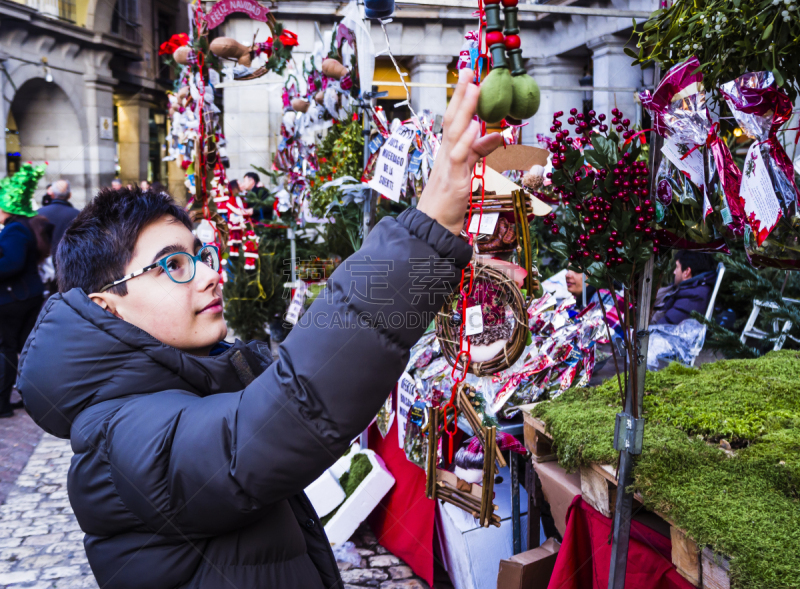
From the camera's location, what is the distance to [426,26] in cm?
1226

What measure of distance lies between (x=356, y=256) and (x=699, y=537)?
1131mm

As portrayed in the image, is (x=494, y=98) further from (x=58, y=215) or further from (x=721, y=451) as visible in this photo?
(x=58, y=215)

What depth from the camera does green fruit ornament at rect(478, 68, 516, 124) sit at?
2.64 ft

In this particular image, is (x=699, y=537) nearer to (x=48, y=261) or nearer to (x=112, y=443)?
(x=112, y=443)

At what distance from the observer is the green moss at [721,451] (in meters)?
1.37

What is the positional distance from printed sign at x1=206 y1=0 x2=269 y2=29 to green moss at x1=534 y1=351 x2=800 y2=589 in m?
4.04

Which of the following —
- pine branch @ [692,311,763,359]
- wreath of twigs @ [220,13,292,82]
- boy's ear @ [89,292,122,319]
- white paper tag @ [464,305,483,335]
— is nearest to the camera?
boy's ear @ [89,292,122,319]

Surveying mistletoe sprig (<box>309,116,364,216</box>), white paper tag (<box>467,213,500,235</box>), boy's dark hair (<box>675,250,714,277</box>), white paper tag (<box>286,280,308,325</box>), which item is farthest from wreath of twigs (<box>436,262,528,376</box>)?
boy's dark hair (<box>675,250,714,277</box>)

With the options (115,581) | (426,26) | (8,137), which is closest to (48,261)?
(115,581)

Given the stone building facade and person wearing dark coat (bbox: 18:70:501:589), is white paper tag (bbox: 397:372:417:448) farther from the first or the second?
the stone building facade

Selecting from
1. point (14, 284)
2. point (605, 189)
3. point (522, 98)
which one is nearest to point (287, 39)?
point (14, 284)

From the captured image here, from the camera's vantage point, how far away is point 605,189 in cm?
166

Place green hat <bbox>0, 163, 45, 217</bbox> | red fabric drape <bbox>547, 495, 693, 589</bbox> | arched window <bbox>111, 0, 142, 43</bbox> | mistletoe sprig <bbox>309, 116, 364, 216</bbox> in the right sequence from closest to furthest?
red fabric drape <bbox>547, 495, 693, 589</bbox> → mistletoe sprig <bbox>309, 116, 364, 216</bbox> → green hat <bbox>0, 163, 45, 217</bbox> → arched window <bbox>111, 0, 142, 43</bbox>

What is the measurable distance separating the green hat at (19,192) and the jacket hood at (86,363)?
5171 millimetres
